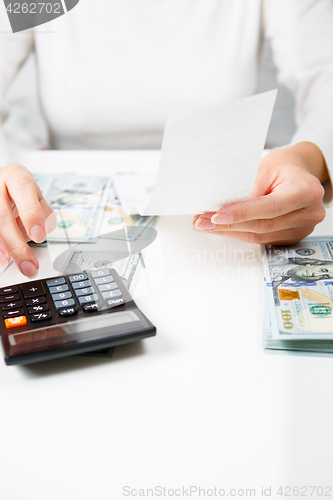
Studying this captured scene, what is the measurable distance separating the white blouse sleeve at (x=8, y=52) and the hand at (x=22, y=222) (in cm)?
47

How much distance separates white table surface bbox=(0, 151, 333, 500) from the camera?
0.83ft

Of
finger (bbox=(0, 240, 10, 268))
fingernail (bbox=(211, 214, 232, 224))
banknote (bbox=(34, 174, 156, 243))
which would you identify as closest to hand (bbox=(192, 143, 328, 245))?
fingernail (bbox=(211, 214, 232, 224))

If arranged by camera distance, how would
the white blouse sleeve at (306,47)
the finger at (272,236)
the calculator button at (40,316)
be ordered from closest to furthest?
the calculator button at (40,316)
the finger at (272,236)
the white blouse sleeve at (306,47)

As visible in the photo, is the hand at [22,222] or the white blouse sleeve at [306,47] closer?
the hand at [22,222]

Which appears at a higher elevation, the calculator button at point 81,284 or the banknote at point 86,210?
the calculator button at point 81,284

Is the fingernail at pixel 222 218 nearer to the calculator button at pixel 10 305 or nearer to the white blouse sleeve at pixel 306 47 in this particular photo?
the calculator button at pixel 10 305

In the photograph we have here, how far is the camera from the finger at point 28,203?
1.49 ft

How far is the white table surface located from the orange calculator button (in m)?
0.03

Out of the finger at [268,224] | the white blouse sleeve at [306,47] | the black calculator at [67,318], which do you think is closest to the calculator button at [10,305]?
the black calculator at [67,318]

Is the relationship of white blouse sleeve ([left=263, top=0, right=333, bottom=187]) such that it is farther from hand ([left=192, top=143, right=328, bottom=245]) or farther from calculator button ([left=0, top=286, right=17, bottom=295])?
calculator button ([left=0, top=286, right=17, bottom=295])

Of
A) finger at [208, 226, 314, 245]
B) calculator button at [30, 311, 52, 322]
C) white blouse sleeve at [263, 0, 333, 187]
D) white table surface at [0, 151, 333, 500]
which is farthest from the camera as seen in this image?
white blouse sleeve at [263, 0, 333, 187]

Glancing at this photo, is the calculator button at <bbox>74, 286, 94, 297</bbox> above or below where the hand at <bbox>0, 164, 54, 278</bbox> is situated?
below

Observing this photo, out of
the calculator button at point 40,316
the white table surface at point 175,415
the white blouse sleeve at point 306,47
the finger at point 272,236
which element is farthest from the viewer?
the white blouse sleeve at point 306,47

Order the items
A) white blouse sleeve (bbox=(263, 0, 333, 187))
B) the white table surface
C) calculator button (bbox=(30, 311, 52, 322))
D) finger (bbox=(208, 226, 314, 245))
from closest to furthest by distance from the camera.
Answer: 1. the white table surface
2. calculator button (bbox=(30, 311, 52, 322))
3. finger (bbox=(208, 226, 314, 245))
4. white blouse sleeve (bbox=(263, 0, 333, 187))
